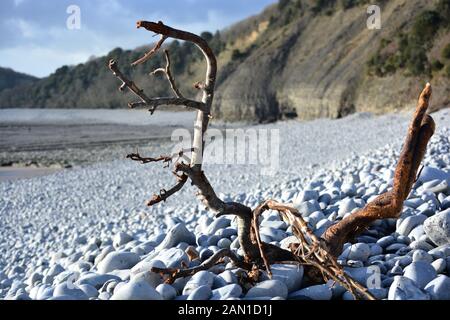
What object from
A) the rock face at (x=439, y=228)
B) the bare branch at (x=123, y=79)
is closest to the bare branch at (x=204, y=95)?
the bare branch at (x=123, y=79)

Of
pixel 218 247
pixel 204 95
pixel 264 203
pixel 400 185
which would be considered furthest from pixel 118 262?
pixel 400 185

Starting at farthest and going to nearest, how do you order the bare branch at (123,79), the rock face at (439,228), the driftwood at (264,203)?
the rock face at (439,228), the driftwood at (264,203), the bare branch at (123,79)

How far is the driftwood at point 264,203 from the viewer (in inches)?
80.0

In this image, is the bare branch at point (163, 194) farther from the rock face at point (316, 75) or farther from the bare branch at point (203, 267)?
the rock face at point (316, 75)

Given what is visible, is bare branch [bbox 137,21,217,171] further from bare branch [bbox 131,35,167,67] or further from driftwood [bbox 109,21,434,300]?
bare branch [bbox 131,35,167,67]

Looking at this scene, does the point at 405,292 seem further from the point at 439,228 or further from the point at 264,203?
the point at 439,228

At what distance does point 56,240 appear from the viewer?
23.1 ft

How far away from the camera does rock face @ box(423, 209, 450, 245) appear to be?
2883 millimetres

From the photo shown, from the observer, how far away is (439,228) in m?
Result: 2.90

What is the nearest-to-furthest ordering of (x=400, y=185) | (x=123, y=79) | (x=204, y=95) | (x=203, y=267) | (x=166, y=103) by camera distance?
(x=123, y=79)
(x=166, y=103)
(x=204, y=95)
(x=400, y=185)
(x=203, y=267)

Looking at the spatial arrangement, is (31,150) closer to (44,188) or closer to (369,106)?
(44,188)

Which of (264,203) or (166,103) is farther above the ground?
(166,103)

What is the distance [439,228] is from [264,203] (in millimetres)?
1198

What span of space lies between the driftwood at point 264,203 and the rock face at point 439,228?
585 mm
